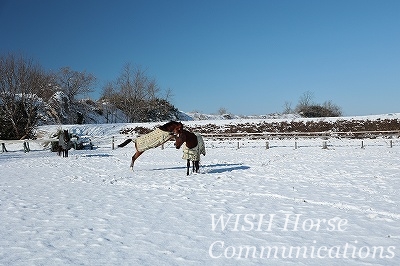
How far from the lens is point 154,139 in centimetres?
1164

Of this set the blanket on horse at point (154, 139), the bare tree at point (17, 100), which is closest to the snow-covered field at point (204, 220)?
the blanket on horse at point (154, 139)

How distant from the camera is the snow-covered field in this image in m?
4.20

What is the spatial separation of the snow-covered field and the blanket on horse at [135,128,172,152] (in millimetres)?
1469

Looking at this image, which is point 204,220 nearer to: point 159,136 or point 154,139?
point 159,136

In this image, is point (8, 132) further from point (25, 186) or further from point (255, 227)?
point (255, 227)

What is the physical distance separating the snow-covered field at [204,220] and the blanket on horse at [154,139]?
147cm

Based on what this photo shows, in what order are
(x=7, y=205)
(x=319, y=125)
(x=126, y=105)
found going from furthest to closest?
(x=126, y=105), (x=319, y=125), (x=7, y=205)

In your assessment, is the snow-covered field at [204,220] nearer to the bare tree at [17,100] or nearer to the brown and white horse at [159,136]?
the brown and white horse at [159,136]

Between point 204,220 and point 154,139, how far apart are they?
6.28 meters

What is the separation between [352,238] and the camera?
15.5 feet

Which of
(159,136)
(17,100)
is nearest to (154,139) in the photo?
(159,136)

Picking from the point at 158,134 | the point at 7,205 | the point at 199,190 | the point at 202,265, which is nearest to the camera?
the point at 202,265

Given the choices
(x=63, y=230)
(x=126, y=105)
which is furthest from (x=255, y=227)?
(x=126, y=105)

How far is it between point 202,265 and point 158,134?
312 inches
